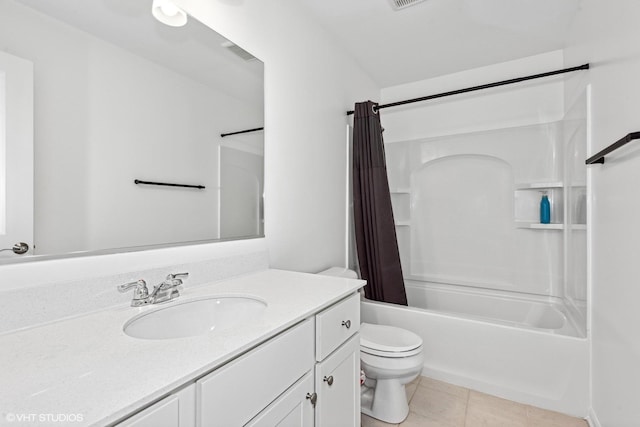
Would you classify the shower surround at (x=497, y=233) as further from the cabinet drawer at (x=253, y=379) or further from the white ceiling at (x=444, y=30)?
the cabinet drawer at (x=253, y=379)

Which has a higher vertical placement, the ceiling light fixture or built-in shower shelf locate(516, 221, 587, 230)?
the ceiling light fixture

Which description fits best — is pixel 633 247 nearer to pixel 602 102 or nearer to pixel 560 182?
pixel 602 102

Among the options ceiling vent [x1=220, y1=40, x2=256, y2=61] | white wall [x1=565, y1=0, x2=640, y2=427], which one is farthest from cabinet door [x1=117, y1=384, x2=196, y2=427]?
white wall [x1=565, y1=0, x2=640, y2=427]

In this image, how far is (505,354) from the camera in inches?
71.7

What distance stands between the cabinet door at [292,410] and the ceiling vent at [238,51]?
4.74ft

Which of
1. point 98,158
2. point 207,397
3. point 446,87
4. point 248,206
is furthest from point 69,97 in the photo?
point 446,87

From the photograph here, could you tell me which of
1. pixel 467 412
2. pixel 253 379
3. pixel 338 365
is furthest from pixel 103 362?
pixel 467 412

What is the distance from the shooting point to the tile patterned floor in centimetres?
161

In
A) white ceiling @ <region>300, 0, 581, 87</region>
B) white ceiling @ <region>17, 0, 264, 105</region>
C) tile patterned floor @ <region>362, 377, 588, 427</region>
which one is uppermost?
white ceiling @ <region>300, 0, 581, 87</region>

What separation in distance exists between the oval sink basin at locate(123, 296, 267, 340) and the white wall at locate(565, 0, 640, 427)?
1459 millimetres

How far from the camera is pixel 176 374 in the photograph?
581mm

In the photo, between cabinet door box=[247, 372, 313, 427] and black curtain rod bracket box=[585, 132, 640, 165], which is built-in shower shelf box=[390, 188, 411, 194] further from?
cabinet door box=[247, 372, 313, 427]

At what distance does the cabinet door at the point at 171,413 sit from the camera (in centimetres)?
52

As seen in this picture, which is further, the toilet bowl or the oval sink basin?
the toilet bowl
